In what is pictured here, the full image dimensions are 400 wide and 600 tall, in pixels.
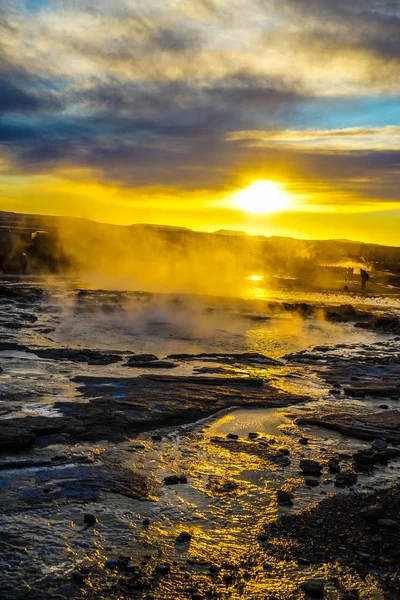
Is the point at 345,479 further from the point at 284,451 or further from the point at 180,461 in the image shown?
the point at 180,461

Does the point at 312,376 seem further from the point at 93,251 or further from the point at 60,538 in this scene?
the point at 93,251

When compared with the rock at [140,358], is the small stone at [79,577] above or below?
below

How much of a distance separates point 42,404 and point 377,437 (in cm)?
452

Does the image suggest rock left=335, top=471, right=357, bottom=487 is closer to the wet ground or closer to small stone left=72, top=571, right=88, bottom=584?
the wet ground


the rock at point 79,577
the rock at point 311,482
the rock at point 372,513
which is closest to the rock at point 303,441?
the rock at point 311,482

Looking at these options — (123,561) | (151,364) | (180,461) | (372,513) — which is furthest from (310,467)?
(151,364)

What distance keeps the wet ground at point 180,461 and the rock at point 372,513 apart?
0.29 ft

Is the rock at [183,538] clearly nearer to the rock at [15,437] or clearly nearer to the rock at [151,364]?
the rock at [15,437]

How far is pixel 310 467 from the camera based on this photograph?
6.22 metres

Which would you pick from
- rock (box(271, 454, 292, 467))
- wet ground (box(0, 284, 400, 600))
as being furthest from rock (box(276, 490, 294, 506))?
rock (box(271, 454, 292, 467))

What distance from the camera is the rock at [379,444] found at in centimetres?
705

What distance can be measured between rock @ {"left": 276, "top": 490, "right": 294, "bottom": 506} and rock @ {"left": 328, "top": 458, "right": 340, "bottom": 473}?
2.75ft

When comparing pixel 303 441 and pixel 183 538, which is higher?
pixel 303 441

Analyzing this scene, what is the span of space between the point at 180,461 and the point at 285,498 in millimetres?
1358
